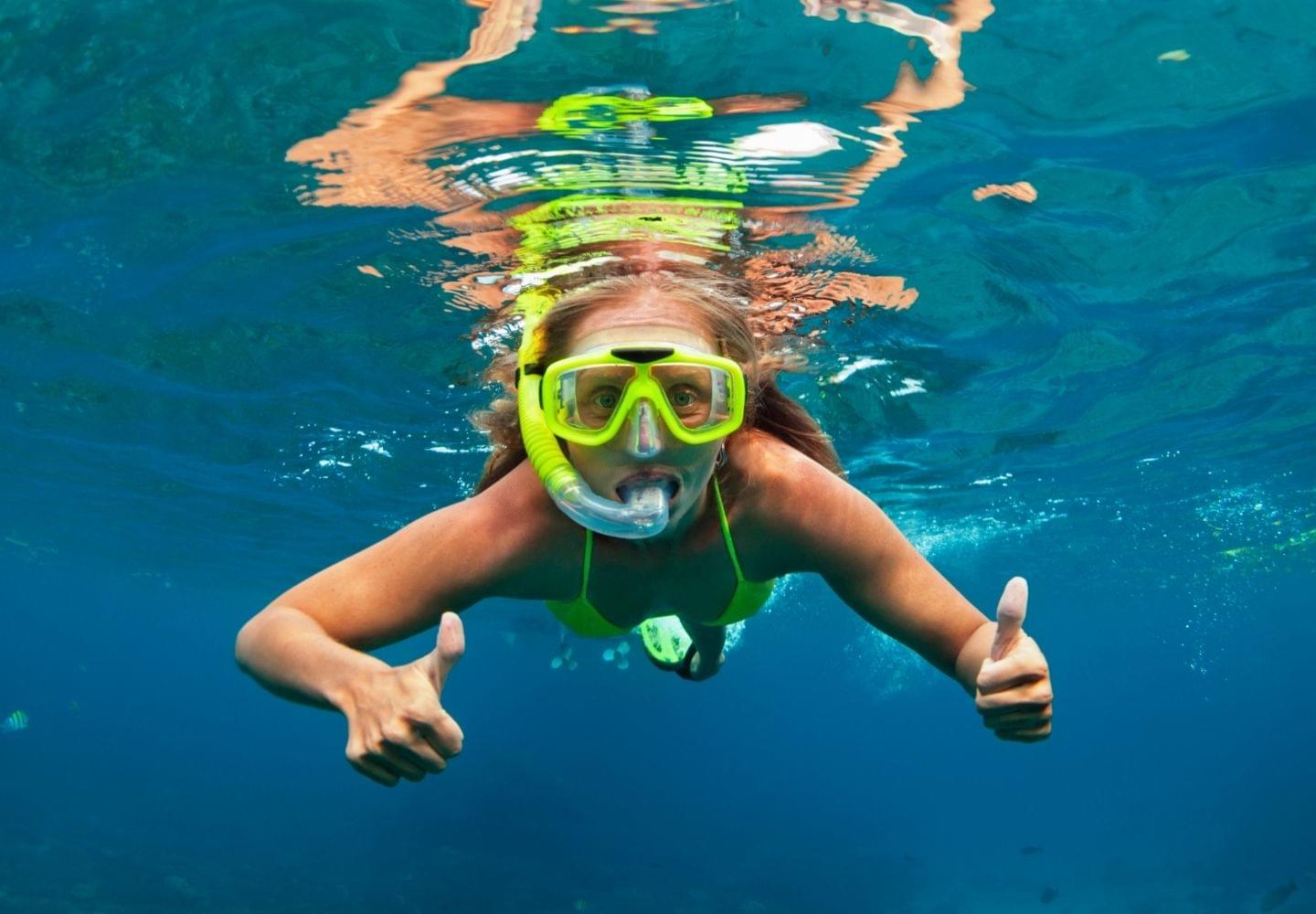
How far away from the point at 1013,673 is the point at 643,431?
1.91 m

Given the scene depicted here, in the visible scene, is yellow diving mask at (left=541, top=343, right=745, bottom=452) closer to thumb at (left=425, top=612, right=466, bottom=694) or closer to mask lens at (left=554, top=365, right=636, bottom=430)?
mask lens at (left=554, top=365, right=636, bottom=430)

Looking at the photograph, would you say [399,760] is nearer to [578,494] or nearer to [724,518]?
[578,494]

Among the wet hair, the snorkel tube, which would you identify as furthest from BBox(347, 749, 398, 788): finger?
the wet hair

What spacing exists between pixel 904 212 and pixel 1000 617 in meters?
7.94

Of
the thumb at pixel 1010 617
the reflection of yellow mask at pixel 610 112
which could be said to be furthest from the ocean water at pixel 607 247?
the thumb at pixel 1010 617

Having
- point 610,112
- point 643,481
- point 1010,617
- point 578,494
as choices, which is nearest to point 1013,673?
point 1010,617

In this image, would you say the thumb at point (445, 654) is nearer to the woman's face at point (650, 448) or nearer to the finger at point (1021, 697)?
the woman's face at point (650, 448)

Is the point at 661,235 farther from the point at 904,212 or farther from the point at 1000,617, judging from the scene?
the point at 1000,617

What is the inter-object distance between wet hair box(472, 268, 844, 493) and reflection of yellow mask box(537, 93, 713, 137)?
236 cm

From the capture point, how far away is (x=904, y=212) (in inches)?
418

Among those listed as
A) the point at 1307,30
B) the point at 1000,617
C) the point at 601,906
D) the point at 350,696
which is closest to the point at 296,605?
the point at 350,696

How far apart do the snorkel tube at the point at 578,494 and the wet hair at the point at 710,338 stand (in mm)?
654

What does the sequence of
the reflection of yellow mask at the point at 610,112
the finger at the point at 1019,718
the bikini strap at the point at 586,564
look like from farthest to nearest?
the reflection of yellow mask at the point at 610,112, the bikini strap at the point at 586,564, the finger at the point at 1019,718

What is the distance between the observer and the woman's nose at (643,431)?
4.42 meters
